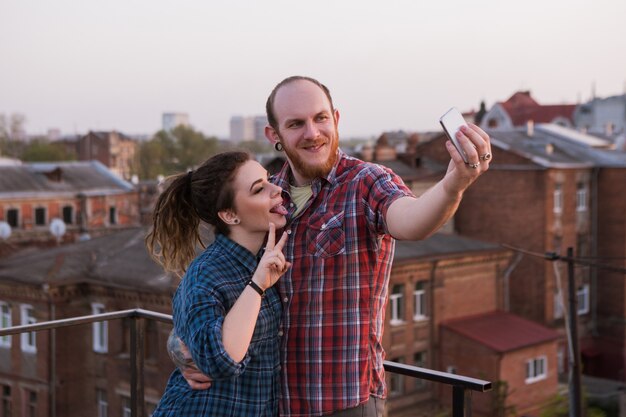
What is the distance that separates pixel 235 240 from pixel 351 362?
622 millimetres

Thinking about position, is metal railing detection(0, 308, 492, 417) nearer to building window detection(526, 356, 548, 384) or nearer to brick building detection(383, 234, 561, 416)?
brick building detection(383, 234, 561, 416)

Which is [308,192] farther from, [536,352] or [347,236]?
[536,352]

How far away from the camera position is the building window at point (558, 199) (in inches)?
1233

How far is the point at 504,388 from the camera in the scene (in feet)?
73.4

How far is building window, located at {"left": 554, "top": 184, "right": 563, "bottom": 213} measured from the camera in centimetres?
3131

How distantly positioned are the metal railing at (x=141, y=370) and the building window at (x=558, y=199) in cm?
2851

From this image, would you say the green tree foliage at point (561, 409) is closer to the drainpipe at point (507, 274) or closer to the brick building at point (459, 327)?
the brick building at point (459, 327)

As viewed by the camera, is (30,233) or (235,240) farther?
(30,233)

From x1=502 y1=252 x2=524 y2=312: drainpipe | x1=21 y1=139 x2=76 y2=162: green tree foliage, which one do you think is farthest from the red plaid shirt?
x1=21 y1=139 x2=76 y2=162: green tree foliage

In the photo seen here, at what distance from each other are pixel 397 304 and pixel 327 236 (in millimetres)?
21960

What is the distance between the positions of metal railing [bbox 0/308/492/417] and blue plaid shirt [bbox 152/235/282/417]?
72cm

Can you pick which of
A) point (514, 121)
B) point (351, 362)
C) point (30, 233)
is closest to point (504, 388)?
point (351, 362)

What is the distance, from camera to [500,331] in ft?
84.1

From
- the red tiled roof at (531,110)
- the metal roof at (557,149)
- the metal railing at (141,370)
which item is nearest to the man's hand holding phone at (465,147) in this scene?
the metal railing at (141,370)
